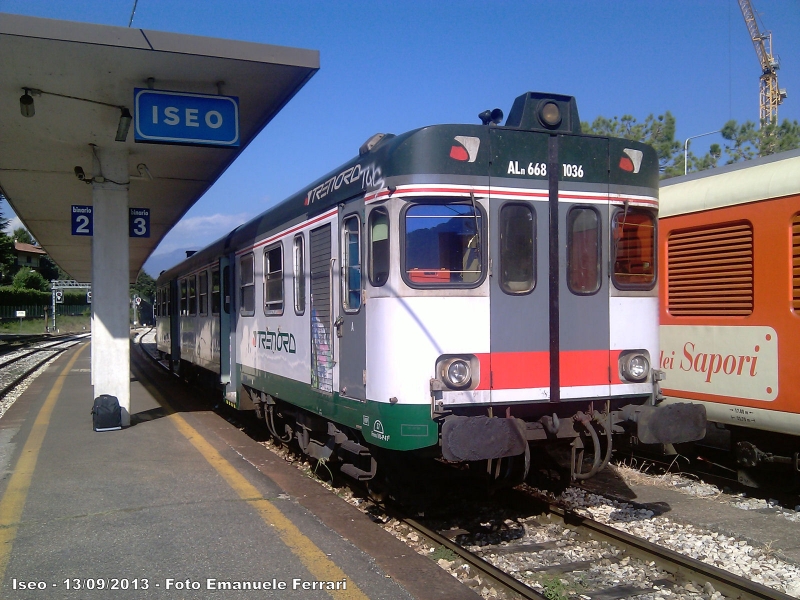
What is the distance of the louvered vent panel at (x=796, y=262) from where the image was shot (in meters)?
6.48

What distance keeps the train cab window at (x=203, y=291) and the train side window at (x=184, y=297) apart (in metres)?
1.56

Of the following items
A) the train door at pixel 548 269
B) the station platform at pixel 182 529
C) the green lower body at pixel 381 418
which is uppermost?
the train door at pixel 548 269

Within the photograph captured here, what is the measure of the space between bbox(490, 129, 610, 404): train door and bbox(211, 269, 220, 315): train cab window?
23.1 ft

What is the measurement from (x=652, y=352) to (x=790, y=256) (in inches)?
72.4

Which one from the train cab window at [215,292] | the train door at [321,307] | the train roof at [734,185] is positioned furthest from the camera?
the train cab window at [215,292]

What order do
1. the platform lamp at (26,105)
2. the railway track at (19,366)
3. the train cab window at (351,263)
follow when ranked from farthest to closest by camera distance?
the railway track at (19,366)
the platform lamp at (26,105)
the train cab window at (351,263)

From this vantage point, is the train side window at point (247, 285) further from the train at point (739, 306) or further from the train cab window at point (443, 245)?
the train at point (739, 306)

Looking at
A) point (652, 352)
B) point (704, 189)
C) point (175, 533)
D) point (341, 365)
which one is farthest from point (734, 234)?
point (175, 533)

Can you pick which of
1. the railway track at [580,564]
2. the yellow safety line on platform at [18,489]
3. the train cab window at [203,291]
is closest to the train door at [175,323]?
the train cab window at [203,291]

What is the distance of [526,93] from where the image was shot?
566cm

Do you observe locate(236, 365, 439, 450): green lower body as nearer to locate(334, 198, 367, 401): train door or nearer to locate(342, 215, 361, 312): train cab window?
locate(334, 198, 367, 401): train door

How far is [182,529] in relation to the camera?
543cm

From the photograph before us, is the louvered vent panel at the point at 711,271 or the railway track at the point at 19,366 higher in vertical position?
the louvered vent panel at the point at 711,271

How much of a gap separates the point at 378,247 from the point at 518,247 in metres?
1.08
